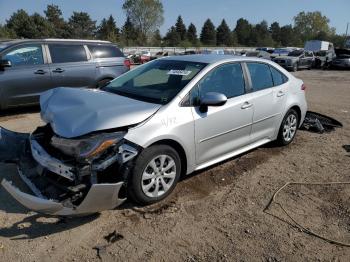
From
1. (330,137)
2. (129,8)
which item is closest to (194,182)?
(330,137)

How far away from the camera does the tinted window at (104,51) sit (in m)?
9.25

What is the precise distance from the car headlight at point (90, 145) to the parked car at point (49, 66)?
4.84m

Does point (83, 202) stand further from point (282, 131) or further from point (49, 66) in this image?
point (49, 66)

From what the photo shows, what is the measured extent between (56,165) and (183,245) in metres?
1.45

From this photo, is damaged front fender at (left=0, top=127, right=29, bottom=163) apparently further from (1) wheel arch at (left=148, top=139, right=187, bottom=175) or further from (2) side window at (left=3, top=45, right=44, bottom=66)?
(2) side window at (left=3, top=45, right=44, bottom=66)

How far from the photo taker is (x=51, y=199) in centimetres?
354

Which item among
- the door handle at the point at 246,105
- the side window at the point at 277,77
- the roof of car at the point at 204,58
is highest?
the roof of car at the point at 204,58

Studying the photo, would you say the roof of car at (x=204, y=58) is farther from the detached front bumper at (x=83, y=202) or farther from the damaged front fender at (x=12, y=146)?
the damaged front fender at (x=12, y=146)

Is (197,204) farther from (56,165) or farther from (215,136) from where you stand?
(56,165)

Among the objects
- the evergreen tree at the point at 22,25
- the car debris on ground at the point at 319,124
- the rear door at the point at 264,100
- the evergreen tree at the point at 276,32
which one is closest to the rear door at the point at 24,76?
the rear door at the point at 264,100

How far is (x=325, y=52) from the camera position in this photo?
3191 cm

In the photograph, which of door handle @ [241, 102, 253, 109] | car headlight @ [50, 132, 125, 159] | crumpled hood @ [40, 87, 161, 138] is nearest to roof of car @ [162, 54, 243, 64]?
door handle @ [241, 102, 253, 109]

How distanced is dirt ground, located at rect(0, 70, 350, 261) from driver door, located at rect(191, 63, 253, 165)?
17.1 inches

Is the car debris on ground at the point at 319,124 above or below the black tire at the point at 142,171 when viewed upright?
below
